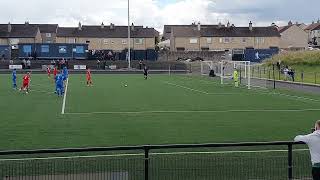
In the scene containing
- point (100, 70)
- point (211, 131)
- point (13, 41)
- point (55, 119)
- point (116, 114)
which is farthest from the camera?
point (13, 41)

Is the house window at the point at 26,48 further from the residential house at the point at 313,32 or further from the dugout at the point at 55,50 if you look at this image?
the residential house at the point at 313,32

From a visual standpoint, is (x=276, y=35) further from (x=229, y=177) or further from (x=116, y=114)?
(x=229, y=177)

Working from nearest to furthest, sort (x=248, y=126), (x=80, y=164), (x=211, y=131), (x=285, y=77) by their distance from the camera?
1. (x=80, y=164)
2. (x=211, y=131)
3. (x=248, y=126)
4. (x=285, y=77)

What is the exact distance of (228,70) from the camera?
230 feet

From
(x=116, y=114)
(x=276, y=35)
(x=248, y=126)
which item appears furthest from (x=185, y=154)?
(x=276, y=35)

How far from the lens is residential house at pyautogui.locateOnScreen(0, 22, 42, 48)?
126 metres

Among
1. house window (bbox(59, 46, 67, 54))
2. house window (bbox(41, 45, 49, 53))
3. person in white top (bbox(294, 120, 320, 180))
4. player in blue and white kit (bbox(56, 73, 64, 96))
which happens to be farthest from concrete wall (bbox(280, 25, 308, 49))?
person in white top (bbox(294, 120, 320, 180))

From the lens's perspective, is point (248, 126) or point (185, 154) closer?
point (185, 154)

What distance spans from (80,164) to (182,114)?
59.2 feet

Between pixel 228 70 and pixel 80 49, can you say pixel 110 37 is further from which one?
pixel 228 70

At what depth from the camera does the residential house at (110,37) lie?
12725 cm

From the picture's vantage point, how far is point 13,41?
411ft

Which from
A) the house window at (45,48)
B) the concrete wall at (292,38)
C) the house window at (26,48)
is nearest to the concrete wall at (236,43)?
the concrete wall at (292,38)

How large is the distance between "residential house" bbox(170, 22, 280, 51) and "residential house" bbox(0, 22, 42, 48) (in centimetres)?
2927
